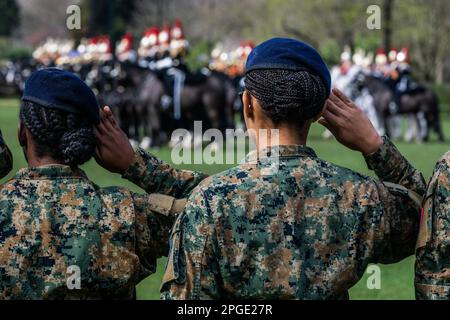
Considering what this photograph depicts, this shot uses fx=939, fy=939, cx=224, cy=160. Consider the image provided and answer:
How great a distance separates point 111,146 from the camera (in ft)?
9.72

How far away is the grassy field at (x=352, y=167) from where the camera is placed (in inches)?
255

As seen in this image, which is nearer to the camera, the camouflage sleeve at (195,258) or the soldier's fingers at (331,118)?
the camouflage sleeve at (195,258)

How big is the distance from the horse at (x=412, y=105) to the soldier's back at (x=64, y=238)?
Result: 68.9ft

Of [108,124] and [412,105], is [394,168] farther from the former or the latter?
[412,105]

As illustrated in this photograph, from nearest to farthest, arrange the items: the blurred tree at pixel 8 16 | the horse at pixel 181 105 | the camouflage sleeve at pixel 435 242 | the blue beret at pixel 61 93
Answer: the camouflage sleeve at pixel 435 242, the blue beret at pixel 61 93, the horse at pixel 181 105, the blurred tree at pixel 8 16

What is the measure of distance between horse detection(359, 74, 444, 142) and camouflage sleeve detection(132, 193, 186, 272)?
20.9m

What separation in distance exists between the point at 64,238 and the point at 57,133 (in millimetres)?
313

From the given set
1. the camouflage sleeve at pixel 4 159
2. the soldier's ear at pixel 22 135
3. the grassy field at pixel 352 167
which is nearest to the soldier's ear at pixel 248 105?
the soldier's ear at pixel 22 135

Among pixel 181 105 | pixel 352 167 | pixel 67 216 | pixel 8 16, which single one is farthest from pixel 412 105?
pixel 8 16

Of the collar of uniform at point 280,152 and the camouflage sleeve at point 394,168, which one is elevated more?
the collar of uniform at point 280,152

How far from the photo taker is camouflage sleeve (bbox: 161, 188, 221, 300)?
2.50 m

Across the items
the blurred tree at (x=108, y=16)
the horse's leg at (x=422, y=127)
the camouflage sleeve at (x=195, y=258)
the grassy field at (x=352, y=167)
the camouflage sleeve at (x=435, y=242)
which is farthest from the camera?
the blurred tree at (x=108, y=16)

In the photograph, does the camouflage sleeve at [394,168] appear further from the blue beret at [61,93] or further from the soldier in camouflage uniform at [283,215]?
the blue beret at [61,93]

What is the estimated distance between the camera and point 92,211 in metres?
2.80
